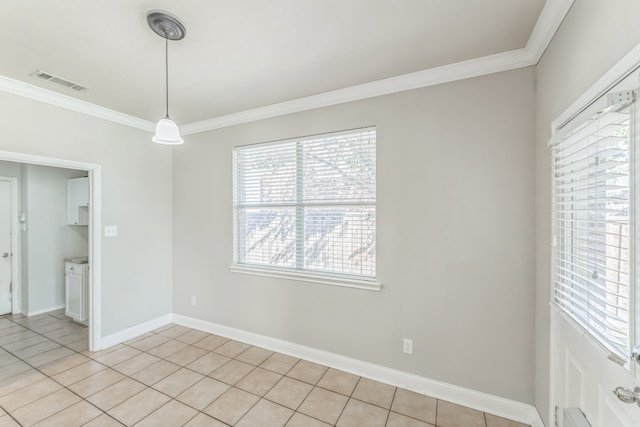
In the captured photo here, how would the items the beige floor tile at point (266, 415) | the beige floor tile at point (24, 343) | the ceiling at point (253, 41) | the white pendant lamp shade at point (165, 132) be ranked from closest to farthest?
the ceiling at point (253, 41)
the white pendant lamp shade at point (165, 132)
the beige floor tile at point (266, 415)
the beige floor tile at point (24, 343)

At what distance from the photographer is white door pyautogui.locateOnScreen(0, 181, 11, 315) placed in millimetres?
3895

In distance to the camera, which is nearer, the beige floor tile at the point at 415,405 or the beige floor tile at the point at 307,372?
the beige floor tile at the point at 415,405

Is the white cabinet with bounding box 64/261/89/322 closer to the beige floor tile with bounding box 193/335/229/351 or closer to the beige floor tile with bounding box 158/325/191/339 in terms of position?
the beige floor tile with bounding box 158/325/191/339

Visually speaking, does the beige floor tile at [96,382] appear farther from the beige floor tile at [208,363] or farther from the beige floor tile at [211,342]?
the beige floor tile at [211,342]

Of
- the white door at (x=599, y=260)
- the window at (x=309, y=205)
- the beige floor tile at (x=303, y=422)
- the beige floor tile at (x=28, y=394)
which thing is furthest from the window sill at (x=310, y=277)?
the beige floor tile at (x=28, y=394)

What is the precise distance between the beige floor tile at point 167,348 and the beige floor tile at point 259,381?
100 centimetres

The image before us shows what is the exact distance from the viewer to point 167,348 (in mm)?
3014

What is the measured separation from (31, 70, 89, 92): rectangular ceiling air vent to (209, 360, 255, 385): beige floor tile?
2856mm

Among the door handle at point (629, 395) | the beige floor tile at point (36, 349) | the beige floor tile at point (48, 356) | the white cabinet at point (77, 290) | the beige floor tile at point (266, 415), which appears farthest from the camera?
the white cabinet at point (77, 290)

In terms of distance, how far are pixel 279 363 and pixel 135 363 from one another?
1.42m

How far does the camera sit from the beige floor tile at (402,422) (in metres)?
1.91

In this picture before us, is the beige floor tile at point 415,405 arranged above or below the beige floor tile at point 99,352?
above

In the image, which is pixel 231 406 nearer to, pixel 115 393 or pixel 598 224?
pixel 115 393

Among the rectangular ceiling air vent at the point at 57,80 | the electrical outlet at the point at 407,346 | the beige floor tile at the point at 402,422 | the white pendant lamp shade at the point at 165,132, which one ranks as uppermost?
the rectangular ceiling air vent at the point at 57,80
